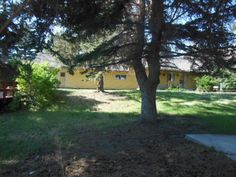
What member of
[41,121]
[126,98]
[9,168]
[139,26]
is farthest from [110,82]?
[9,168]

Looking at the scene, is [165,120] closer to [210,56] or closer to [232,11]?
[210,56]

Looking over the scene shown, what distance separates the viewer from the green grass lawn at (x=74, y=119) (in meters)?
10.8

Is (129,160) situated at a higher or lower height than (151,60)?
lower

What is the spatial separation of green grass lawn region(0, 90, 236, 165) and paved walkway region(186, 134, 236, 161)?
4.81ft

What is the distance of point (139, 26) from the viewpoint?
38.1 ft

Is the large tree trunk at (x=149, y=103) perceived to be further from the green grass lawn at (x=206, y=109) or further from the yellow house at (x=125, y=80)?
the yellow house at (x=125, y=80)

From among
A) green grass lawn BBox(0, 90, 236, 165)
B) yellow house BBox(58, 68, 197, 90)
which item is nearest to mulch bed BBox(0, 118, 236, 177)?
green grass lawn BBox(0, 90, 236, 165)

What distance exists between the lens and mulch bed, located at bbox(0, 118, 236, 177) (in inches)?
298

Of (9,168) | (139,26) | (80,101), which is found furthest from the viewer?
(80,101)

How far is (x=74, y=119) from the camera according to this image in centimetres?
1588

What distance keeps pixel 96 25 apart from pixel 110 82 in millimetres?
33874

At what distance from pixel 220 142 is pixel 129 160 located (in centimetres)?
289

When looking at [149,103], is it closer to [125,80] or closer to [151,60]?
[151,60]

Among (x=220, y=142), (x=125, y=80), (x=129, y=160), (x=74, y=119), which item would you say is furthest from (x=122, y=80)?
(x=129, y=160)
